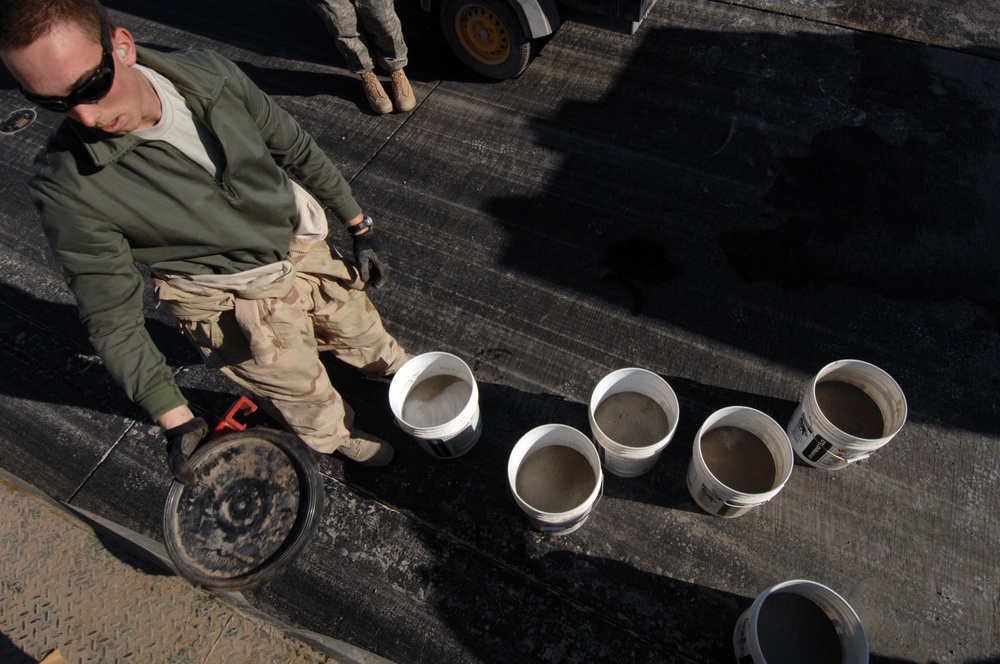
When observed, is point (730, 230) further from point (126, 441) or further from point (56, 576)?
point (56, 576)

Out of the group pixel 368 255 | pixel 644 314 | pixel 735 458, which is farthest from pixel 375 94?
pixel 735 458

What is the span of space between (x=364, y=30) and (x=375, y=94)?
0.41 m

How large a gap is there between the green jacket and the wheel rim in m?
2.50

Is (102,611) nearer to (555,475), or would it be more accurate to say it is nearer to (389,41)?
(555,475)

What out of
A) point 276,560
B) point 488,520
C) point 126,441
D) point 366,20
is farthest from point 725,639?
point 366,20

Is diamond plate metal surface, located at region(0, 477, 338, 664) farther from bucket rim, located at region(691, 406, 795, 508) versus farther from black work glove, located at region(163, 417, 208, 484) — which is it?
bucket rim, located at region(691, 406, 795, 508)

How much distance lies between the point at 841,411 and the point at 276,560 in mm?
2501

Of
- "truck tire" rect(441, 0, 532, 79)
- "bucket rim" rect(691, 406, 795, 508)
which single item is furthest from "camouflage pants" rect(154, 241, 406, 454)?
"truck tire" rect(441, 0, 532, 79)

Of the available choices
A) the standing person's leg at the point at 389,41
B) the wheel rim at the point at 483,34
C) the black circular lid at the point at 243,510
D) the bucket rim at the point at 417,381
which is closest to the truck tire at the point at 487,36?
the wheel rim at the point at 483,34

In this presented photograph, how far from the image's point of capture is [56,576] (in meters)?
3.11

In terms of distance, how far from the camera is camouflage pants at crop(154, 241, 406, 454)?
2.30 metres

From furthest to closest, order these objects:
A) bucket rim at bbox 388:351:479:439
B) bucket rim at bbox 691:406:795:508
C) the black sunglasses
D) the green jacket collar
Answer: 1. bucket rim at bbox 388:351:479:439
2. bucket rim at bbox 691:406:795:508
3. the green jacket collar
4. the black sunglasses

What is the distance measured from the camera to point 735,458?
9.19 ft

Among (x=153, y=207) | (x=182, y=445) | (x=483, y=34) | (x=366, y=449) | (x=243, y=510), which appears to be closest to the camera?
(x=153, y=207)
